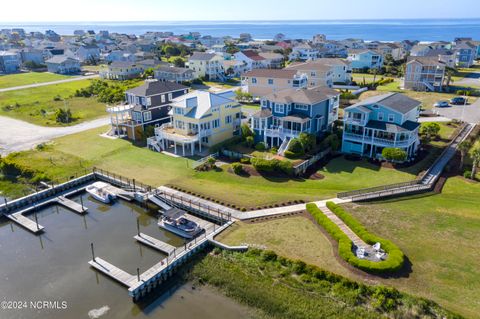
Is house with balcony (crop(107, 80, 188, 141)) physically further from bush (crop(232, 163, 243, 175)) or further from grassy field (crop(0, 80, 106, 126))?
bush (crop(232, 163, 243, 175))

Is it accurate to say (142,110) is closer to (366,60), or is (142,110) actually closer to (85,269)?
(85,269)

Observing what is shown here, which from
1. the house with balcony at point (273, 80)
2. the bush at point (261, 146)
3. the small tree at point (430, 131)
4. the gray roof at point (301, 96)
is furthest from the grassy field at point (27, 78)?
the small tree at point (430, 131)

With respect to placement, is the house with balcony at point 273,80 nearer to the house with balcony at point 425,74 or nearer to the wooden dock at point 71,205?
the house with balcony at point 425,74

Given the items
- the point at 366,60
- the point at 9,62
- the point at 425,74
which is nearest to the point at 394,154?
the point at 425,74

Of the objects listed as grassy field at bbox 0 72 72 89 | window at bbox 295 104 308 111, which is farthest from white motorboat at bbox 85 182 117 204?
grassy field at bbox 0 72 72 89

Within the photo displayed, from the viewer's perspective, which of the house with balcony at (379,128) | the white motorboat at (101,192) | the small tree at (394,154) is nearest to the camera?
the white motorboat at (101,192)
